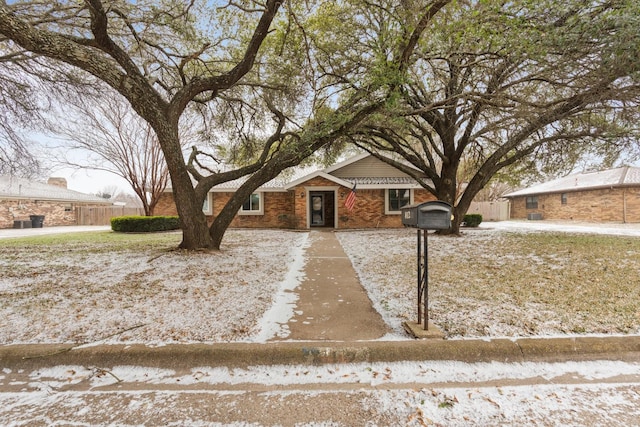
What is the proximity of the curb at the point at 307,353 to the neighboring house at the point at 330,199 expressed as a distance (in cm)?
1275

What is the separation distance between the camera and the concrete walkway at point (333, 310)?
317cm

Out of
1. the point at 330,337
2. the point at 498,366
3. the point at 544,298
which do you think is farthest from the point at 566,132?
the point at 330,337

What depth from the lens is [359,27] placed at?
313 inches

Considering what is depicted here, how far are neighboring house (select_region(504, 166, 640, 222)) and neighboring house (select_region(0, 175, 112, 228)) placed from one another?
3830 centimetres

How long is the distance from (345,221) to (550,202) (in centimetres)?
1962

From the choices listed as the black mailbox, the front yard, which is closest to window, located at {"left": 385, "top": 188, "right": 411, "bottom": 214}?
the front yard

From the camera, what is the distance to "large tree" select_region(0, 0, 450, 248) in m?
5.93

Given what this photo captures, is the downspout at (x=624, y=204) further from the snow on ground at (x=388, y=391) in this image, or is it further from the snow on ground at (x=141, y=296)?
the snow on ground at (x=388, y=391)

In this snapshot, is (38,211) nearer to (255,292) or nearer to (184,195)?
(184,195)

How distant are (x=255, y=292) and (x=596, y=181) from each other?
2613 cm

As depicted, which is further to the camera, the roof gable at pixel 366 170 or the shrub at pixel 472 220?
→ the roof gable at pixel 366 170

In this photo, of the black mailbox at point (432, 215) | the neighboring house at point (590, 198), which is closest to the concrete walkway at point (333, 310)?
the black mailbox at point (432, 215)

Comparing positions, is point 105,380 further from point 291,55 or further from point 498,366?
point 291,55

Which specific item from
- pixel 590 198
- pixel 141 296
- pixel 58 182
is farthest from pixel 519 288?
pixel 58 182
